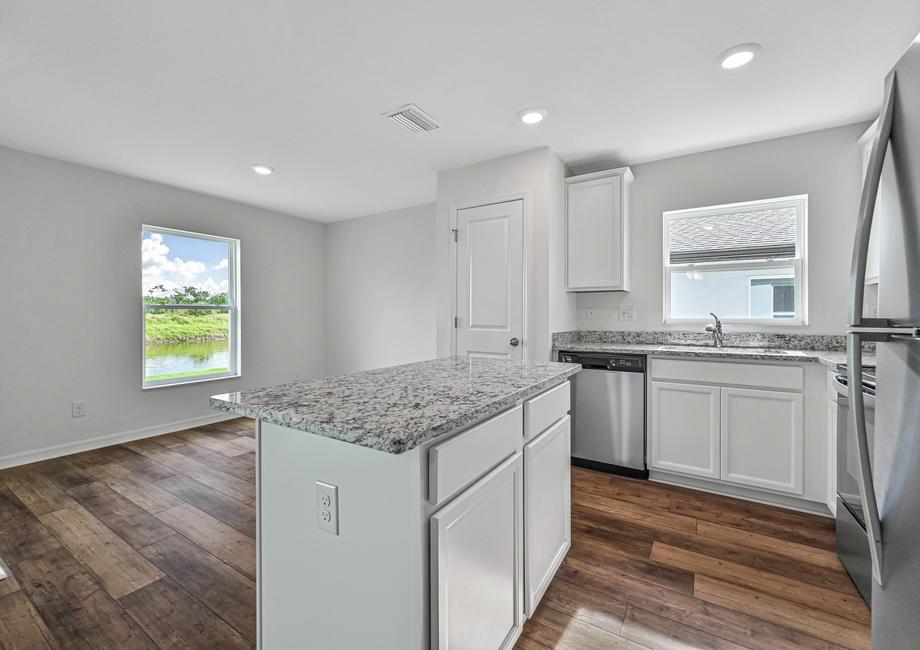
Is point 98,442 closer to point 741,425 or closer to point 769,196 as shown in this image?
point 741,425

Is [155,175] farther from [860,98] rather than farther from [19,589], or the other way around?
[860,98]

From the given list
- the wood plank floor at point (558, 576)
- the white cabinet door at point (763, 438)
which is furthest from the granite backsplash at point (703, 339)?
the wood plank floor at point (558, 576)

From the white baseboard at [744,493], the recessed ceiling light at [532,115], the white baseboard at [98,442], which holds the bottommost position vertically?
the white baseboard at [744,493]

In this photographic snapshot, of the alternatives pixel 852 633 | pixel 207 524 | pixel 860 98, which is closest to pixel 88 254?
pixel 207 524

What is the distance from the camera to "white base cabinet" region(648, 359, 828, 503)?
2.38 m

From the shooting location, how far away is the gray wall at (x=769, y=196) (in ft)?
8.96

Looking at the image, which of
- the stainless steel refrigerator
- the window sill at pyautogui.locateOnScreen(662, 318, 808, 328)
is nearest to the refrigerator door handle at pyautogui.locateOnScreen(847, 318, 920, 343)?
the stainless steel refrigerator

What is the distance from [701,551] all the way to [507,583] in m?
1.28

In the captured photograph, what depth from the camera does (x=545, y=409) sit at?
161 cm

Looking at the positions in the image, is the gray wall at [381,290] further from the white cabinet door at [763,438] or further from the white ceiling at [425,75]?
the white cabinet door at [763,438]

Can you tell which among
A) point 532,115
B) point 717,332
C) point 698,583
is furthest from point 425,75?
point 698,583

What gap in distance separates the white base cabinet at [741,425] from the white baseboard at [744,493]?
0.06 metres

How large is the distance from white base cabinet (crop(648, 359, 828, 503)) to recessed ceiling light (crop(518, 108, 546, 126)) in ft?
5.96

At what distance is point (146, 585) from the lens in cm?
173
